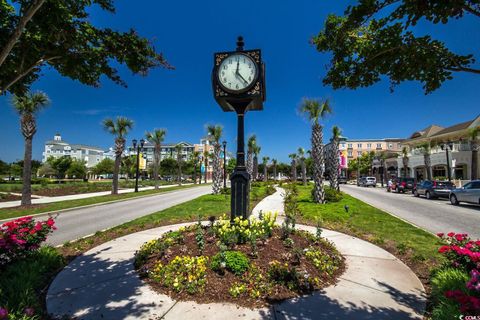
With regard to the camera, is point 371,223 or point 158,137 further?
point 158,137

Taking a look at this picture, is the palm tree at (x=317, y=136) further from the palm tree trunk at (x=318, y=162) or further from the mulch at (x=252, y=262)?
the mulch at (x=252, y=262)

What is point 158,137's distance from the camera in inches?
1599

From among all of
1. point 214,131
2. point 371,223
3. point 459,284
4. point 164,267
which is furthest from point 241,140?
point 214,131

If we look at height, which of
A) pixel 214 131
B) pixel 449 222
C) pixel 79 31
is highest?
pixel 214 131

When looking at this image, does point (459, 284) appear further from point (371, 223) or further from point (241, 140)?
point (371, 223)

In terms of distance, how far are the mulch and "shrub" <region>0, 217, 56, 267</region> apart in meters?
2.31

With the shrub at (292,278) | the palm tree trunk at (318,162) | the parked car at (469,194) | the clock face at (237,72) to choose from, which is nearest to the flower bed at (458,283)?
the shrub at (292,278)

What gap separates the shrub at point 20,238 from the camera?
4311 mm

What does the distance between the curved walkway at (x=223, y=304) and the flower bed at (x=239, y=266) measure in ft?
0.64

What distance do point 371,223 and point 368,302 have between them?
7061 mm

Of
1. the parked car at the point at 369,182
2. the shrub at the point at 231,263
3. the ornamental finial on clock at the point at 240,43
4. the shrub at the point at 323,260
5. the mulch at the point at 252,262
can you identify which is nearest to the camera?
the mulch at the point at 252,262

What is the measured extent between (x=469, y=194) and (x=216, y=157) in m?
19.9

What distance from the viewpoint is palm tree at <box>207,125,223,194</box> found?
75.4 feet

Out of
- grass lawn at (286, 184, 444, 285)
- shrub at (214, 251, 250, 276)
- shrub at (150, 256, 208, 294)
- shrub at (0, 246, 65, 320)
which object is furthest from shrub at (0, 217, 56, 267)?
grass lawn at (286, 184, 444, 285)
